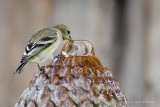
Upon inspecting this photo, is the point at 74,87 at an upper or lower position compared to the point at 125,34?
upper

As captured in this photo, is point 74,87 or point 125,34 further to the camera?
point 125,34

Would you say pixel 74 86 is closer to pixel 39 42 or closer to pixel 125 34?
pixel 39 42

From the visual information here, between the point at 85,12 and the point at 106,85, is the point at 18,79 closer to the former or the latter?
the point at 85,12

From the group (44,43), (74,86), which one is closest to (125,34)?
(44,43)

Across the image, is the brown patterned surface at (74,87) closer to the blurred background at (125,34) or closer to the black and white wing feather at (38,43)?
the black and white wing feather at (38,43)

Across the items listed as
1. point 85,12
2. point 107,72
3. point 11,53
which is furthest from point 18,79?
point 107,72

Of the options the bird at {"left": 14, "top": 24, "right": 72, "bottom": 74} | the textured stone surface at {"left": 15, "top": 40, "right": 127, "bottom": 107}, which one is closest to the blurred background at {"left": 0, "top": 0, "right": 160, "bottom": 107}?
the bird at {"left": 14, "top": 24, "right": 72, "bottom": 74}

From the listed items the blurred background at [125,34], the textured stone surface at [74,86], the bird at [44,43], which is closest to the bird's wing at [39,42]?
the bird at [44,43]

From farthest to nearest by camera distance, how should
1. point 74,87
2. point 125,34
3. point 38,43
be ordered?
point 125,34
point 38,43
point 74,87
